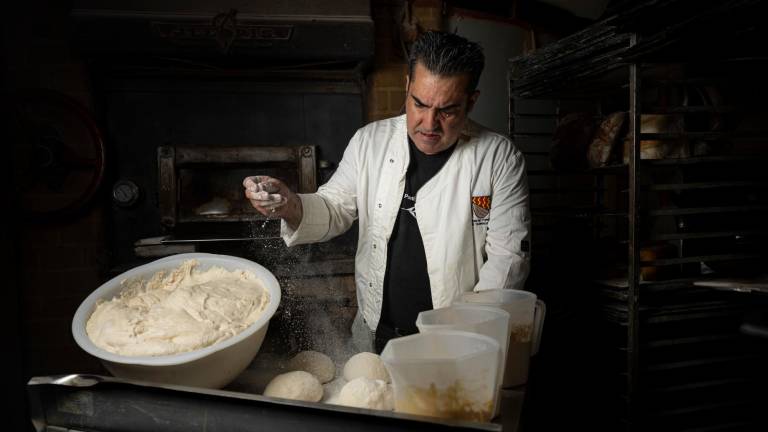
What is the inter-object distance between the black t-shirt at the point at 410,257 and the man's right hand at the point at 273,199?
48 cm

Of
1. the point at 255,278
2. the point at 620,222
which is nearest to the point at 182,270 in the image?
the point at 255,278

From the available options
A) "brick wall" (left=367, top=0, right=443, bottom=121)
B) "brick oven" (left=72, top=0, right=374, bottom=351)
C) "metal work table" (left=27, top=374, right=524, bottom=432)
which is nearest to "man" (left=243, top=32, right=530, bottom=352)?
"brick oven" (left=72, top=0, right=374, bottom=351)

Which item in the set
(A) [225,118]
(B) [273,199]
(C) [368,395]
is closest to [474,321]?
(C) [368,395]

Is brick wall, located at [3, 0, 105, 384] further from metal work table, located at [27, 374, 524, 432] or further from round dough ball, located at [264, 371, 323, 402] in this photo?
round dough ball, located at [264, 371, 323, 402]

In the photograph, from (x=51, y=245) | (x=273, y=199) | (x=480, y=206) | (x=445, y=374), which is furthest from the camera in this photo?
(x=51, y=245)

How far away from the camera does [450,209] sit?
1.94 metres

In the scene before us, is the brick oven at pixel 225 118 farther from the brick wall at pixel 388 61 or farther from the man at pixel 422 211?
the man at pixel 422 211

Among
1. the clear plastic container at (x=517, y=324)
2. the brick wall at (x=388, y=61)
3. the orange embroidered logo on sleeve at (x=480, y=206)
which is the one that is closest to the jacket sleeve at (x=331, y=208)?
the orange embroidered logo on sleeve at (x=480, y=206)

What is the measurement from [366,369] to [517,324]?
1.23ft

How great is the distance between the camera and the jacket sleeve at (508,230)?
1.74m

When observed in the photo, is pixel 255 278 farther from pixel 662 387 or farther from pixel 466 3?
pixel 466 3

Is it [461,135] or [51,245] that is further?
[51,245]

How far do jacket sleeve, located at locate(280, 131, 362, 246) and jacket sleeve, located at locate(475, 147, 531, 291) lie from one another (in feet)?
1.98

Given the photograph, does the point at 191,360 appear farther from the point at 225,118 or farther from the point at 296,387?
the point at 225,118
